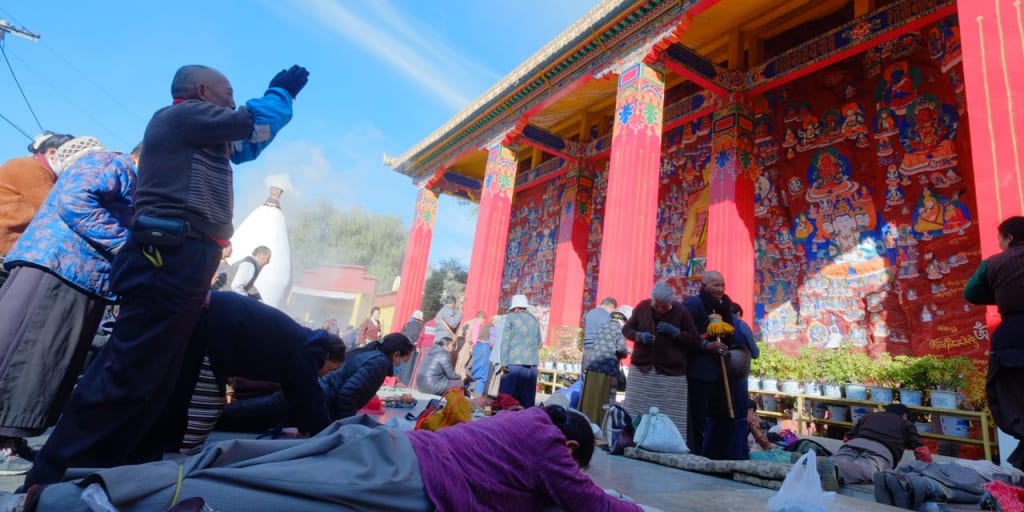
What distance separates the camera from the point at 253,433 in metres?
3.10

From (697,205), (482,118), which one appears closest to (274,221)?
(482,118)

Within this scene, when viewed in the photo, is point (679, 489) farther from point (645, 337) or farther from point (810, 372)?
point (810, 372)

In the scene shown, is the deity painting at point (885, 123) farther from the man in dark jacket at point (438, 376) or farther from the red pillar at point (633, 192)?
the man in dark jacket at point (438, 376)

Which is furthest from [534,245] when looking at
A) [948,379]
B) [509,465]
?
[509,465]

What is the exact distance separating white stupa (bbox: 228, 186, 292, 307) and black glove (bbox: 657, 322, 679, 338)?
9.24 meters

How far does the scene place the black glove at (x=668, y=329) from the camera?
381 cm

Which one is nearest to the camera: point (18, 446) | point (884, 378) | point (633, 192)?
point (18, 446)

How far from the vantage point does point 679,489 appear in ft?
8.61

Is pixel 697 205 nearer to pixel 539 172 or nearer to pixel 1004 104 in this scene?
pixel 539 172

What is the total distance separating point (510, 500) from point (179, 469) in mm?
882

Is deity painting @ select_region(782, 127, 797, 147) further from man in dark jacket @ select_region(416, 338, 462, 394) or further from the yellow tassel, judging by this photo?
man in dark jacket @ select_region(416, 338, 462, 394)

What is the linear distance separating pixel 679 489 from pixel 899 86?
758cm

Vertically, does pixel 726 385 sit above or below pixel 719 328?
below

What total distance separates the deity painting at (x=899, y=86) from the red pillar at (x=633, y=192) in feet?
10.3
